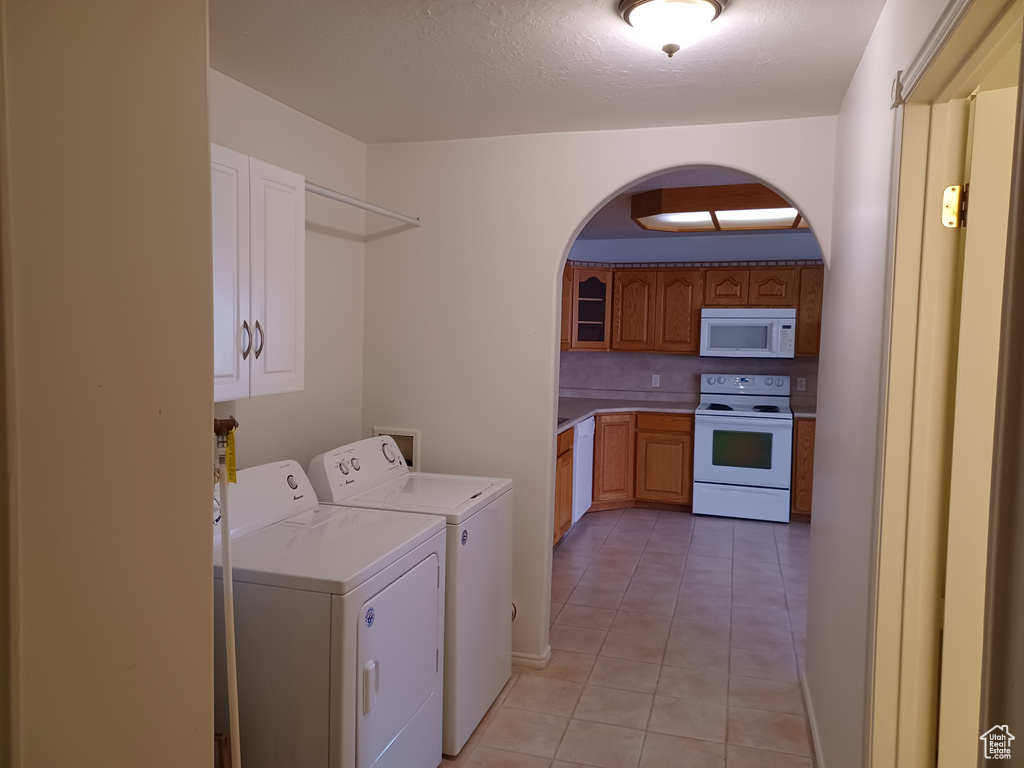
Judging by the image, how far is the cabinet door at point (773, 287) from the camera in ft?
19.7

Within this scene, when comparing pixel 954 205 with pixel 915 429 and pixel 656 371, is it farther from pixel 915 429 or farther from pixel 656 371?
pixel 656 371

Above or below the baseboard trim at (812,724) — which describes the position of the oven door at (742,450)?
above

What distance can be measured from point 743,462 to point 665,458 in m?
0.64

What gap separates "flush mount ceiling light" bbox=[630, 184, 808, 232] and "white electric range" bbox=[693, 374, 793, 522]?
1.58 metres

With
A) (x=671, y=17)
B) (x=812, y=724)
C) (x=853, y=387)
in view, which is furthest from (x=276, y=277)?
(x=812, y=724)

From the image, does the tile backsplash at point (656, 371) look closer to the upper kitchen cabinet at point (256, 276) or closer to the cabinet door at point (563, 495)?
the cabinet door at point (563, 495)

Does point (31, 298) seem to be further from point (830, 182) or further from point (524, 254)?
point (830, 182)

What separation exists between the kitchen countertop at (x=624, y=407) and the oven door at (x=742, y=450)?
0.73 ft

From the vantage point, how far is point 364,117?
2.96 metres

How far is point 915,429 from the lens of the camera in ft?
5.18

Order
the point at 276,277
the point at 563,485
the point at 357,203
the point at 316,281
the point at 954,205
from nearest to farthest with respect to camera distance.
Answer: the point at 954,205 < the point at 276,277 < the point at 357,203 < the point at 316,281 < the point at 563,485

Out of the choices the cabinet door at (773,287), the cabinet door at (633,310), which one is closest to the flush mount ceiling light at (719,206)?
the cabinet door at (773,287)

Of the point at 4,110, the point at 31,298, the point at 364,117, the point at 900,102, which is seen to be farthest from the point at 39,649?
the point at 364,117

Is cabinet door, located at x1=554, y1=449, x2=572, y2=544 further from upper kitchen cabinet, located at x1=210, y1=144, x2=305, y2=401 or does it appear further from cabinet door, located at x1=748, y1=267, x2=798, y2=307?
upper kitchen cabinet, located at x1=210, y1=144, x2=305, y2=401
